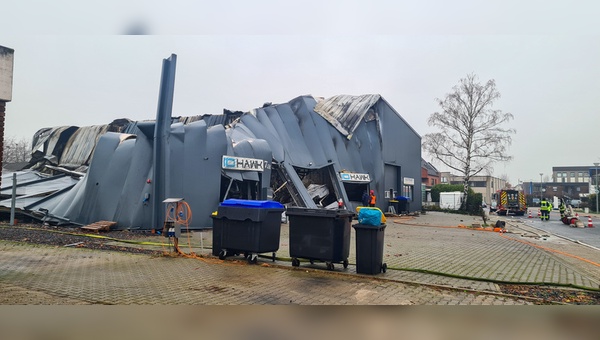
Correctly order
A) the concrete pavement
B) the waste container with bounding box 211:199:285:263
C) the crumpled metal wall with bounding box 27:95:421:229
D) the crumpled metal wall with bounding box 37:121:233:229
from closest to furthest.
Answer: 1. the concrete pavement
2. the waste container with bounding box 211:199:285:263
3. the crumpled metal wall with bounding box 37:121:233:229
4. the crumpled metal wall with bounding box 27:95:421:229

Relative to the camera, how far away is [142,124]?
1717 centimetres

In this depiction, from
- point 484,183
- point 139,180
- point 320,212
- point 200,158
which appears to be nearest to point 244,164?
point 200,158

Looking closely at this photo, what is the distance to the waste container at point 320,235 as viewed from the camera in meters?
8.52

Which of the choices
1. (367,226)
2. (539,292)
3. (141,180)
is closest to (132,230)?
(141,180)

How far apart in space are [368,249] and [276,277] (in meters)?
1.87

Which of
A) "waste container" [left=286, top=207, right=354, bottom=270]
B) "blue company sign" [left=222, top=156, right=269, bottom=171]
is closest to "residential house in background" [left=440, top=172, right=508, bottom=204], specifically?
"blue company sign" [left=222, top=156, right=269, bottom=171]

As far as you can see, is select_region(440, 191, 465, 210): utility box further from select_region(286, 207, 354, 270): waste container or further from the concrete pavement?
select_region(286, 207, 354, 270): waste container

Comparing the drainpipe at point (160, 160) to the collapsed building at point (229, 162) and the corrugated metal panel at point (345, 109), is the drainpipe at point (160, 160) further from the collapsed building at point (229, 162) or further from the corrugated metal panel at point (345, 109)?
the corrugated metal panel at point (345, 109)

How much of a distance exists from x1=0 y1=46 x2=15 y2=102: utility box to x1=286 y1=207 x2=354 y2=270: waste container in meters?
5.56

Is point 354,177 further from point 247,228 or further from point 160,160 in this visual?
point 247,228

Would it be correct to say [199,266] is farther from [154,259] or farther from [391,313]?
[391,313]

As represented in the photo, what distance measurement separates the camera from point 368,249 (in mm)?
8133

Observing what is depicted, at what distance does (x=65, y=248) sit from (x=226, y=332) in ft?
29.5

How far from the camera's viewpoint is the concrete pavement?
20.5 ft
